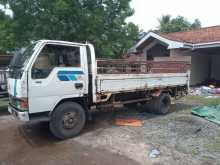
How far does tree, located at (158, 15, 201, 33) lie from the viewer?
3353 cm

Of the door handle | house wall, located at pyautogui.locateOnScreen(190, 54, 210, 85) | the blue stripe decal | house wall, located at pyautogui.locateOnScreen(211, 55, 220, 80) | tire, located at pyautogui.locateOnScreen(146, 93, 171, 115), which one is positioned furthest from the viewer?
house wall, located at pyautogui.locateOnScreen(211, 55, 220, 80)

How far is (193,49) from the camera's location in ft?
47.5

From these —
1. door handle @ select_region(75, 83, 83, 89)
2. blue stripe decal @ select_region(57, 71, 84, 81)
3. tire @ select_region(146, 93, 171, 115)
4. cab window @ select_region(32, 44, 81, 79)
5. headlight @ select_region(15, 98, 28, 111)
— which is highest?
cab window @ select_region(32, 44, 81, 79)

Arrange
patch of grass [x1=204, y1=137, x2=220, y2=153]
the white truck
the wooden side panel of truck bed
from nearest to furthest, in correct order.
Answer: patch of grass [x1=204, y1=137, x2=220, y2=153] < the white truck < the wooden side panel of truck bed

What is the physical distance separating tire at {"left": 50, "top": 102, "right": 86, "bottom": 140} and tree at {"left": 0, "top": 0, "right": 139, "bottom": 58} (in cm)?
677

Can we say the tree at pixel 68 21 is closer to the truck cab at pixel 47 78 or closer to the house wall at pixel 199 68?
the truck cab at pixel 47 78

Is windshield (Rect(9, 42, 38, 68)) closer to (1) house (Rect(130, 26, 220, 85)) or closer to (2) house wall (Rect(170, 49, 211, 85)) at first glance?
(1) house (Rect(130, 26, 220, 85))

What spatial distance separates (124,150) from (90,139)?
3.46ft

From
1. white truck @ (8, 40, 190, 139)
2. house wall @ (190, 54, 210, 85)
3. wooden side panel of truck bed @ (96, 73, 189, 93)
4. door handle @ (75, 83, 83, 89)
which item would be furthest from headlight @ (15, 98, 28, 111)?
house wall @ (190, 54, 210, 85)

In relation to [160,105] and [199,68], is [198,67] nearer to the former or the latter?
[199,68]

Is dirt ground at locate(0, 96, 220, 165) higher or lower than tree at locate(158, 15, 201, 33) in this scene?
lower

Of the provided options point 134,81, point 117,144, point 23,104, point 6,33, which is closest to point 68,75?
point 23,104

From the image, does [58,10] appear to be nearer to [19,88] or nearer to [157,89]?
[157,89]

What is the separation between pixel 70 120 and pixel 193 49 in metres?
11.3
